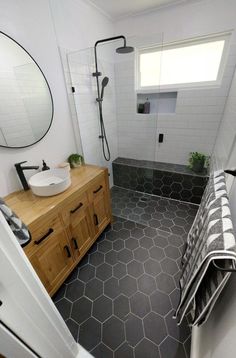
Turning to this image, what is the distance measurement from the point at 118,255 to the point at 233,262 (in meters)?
1.30

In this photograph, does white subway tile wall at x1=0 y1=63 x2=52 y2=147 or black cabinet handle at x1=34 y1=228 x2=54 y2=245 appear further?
white subway tile wall at x1=0 y1=63 x2=52 y2=147

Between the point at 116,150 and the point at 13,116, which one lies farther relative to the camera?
the point at 116,150

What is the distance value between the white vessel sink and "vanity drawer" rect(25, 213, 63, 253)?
205mm

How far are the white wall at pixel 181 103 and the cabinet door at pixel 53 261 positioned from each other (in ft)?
6.11

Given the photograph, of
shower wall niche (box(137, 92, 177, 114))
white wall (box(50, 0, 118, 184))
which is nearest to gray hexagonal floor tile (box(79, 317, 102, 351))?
white wall (box(50, 0, 118, 184))

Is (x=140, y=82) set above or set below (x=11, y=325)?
above

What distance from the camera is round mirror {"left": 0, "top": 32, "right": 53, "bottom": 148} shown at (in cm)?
121

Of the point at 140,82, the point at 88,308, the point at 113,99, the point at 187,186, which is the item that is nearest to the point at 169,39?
the point at 140,82

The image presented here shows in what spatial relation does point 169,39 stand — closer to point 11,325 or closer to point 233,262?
point 233,262

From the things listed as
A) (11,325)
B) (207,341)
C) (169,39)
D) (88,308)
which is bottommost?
(88,308)

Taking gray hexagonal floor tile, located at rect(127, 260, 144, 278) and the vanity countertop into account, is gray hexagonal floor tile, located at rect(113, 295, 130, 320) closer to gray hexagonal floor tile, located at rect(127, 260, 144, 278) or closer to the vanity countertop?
gray hexagonal floor tile, located at rect(127, 260, 144, 278)

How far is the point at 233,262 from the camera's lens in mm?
597

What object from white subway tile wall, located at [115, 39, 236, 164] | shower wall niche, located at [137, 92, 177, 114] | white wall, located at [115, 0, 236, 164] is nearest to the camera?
white wall, located at [115, 0, 236, 164]

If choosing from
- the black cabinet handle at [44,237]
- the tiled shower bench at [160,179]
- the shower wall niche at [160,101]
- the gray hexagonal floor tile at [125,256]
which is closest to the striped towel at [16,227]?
the black cabinet handle at [44,237]
